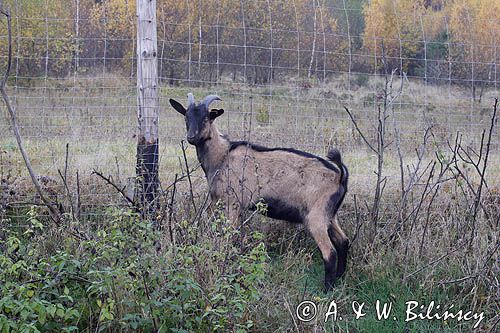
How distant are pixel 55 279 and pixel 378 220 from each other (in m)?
3.67

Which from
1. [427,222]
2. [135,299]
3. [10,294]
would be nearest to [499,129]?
[427,222]

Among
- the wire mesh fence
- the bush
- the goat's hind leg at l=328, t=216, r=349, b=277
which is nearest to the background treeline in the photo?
the wire mesh fence

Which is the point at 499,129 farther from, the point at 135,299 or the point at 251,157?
the point at 135,299

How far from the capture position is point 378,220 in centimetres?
718

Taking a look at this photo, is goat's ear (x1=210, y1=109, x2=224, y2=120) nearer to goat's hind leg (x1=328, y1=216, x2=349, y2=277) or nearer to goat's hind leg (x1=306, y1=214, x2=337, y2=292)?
goat's hind leg (x1=306, y1=214, x2=337, y2=292)

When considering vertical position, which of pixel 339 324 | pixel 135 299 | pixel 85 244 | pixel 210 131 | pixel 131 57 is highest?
pixel 131 57

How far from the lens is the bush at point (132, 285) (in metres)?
4.60

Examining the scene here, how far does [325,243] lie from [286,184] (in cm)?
75

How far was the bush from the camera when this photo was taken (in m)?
4.60

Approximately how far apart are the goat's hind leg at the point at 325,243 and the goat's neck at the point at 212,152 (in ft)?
4.32

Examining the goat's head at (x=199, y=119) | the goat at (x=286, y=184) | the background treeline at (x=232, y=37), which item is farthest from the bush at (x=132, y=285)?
the background treeline at (x=232, y=37)

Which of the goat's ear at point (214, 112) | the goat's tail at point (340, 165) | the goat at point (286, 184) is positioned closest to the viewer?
the goat's tail at point (340, 165)

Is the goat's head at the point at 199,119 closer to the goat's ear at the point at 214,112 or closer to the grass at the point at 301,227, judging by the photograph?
the goat's ear at the point at 214,112

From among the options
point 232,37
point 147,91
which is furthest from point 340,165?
point 232,37
